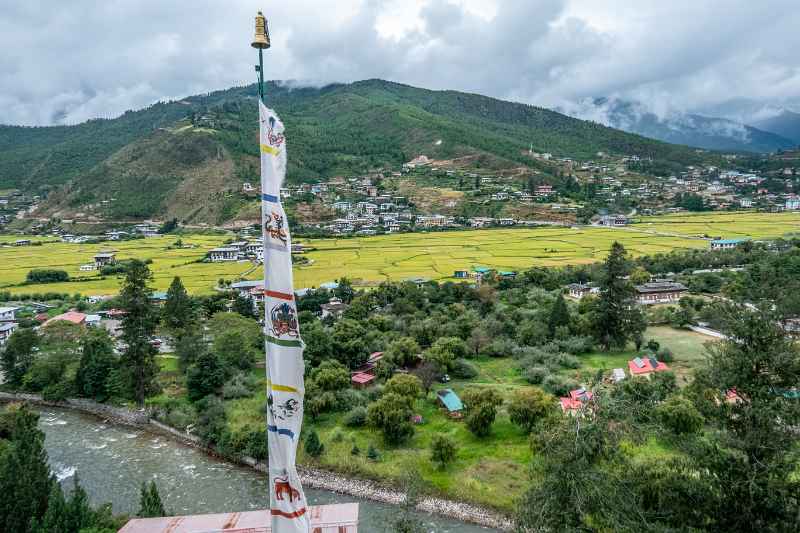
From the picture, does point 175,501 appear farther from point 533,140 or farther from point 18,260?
point 533,140

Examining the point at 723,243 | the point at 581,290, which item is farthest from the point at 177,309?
the point at 723,243

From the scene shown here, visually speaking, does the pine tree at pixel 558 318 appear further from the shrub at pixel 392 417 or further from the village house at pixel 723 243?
the village house at pixel 723 243

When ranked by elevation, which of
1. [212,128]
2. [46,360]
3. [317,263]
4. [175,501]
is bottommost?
[175,501]

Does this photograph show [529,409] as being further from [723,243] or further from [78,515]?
[723,243]

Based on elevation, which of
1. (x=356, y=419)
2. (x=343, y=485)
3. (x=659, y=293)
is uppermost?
(x=659, y=293)

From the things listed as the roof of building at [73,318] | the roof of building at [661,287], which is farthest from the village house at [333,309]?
the roof of building at [661,287]

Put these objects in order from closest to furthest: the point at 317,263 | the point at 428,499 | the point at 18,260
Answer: the point at 428,499, the point at 317,263, the point at 18,260

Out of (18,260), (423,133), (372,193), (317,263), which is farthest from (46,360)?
(423,133)
